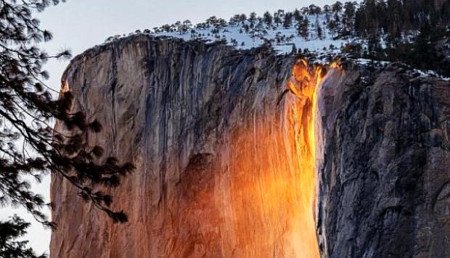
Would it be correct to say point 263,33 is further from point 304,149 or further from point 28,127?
point 28,127

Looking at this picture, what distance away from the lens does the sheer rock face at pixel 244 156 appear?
19.1 m

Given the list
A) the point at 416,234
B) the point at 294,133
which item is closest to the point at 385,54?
the point at 294,133

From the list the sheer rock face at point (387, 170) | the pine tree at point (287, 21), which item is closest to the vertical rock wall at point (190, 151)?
the sheer rock face at point (387, 170)

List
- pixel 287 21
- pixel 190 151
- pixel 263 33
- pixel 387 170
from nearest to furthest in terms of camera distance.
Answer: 1. pixel 387 170
2. pixel 190 151
3. pixel 263 33
4. pixel 287 21

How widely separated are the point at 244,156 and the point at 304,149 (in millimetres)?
5083

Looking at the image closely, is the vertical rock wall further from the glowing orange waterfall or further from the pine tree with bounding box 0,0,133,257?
the pine tree with bounding box 0,0,133,257

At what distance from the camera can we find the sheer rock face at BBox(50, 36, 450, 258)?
1906 centimetres

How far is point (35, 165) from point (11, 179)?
392 mm

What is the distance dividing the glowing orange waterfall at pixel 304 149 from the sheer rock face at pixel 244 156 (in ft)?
0.84

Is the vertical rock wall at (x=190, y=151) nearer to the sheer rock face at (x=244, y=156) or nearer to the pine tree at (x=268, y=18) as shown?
the sheer rock face at (x=244, y=156)

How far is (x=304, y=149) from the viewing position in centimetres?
2630

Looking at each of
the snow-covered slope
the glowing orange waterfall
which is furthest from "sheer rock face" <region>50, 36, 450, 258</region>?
the snow-covered slope

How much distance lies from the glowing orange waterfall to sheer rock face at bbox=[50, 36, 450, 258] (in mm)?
256

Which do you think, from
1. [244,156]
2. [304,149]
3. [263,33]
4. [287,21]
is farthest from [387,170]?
[287,21]
